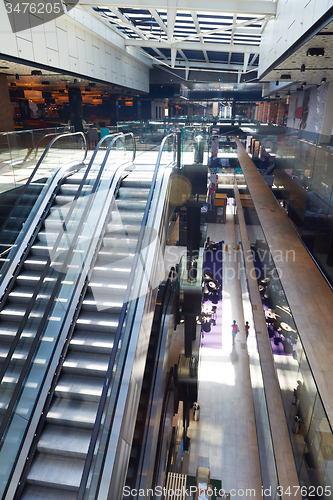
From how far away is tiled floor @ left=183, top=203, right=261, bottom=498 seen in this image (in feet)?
28.0

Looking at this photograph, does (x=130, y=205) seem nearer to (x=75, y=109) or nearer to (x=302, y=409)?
(x=302, y=409)

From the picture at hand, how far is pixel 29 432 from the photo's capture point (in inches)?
158

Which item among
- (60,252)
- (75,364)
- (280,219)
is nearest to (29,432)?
(75,364)

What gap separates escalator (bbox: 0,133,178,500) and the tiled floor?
5.92 meters

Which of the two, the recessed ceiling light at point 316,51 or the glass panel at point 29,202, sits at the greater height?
the recessed ceiling light at point 316,51

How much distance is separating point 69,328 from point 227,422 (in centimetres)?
719

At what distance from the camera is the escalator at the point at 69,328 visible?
3812 mm

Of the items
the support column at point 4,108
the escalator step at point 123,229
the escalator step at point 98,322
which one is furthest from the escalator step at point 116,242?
the support column at point 4,108

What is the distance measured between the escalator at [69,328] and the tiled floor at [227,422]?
592cm

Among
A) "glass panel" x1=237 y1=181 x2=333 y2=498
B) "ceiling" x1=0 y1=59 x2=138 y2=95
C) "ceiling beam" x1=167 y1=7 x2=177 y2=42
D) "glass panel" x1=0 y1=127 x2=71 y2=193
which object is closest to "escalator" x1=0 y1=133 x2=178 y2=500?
"glass panel" x1=0 y1=127 x2=71 y2=193

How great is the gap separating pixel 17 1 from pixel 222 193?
21043 millimetres

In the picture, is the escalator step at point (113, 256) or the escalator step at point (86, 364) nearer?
the escalator step at point (86, 364)

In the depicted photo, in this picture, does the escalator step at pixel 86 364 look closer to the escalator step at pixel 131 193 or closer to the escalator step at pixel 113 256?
the escalator step at pixel 113 256

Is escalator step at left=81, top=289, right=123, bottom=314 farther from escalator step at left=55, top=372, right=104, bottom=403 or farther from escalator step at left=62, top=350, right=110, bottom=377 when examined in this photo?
escalator step at left=55, top=372, right=104, bottom=403
